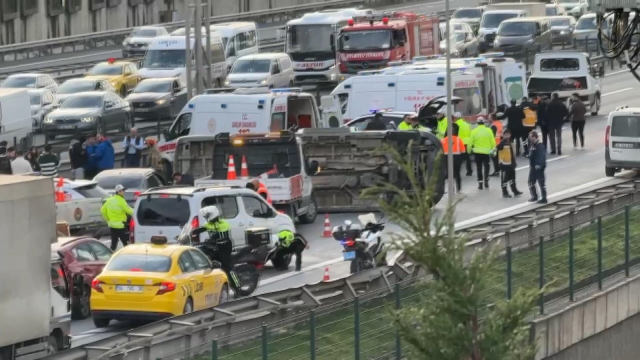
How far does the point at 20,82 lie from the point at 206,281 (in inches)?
1132

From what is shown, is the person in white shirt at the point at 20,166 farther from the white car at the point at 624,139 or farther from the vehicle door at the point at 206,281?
the white car at the point at 624,139

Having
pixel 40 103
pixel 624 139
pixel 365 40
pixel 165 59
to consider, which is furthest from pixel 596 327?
pixel 165 59

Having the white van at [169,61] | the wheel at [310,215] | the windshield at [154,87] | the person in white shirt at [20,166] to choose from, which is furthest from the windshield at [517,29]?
the person in white shirt at [20,166]

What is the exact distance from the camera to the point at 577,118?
44.2 meters

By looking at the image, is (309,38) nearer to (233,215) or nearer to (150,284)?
(233,215)

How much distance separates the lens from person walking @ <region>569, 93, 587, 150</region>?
43562 millimetres

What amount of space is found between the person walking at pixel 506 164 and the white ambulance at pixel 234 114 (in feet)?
15.0

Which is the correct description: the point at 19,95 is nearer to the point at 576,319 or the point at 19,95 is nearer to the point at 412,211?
the point at 576,319

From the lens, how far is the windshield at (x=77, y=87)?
51.3m

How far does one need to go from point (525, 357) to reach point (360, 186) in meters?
21.3

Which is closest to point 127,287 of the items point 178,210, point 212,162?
point 178,210

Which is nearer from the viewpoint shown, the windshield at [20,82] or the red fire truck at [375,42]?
the windshield at [20,82]

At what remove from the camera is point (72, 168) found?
125 ft

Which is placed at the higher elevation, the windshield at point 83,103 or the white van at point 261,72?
the white van at point 261,72
